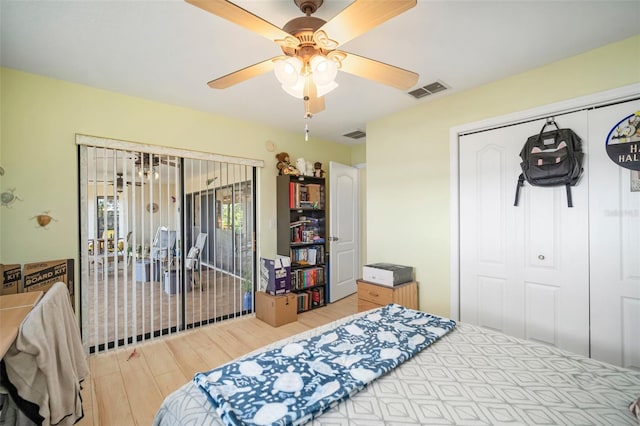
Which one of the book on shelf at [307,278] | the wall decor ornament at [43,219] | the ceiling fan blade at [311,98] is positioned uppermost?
the ceiling fan blade at [311,98]

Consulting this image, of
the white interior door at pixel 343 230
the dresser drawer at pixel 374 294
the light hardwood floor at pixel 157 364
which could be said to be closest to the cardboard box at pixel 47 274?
the light hardwood floor at pixel 157 364

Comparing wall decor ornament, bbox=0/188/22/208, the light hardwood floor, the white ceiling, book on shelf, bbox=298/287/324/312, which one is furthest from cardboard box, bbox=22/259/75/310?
book on shelf, bbox=298/287/324/312

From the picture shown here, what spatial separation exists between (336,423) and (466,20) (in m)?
2.22

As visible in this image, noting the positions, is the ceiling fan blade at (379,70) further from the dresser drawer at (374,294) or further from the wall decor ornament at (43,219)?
the wall decor ornament at (43,219)

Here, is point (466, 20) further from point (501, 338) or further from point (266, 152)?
point (266, 152)

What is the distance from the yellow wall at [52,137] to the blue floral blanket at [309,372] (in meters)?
2.20

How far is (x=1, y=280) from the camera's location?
2066mm

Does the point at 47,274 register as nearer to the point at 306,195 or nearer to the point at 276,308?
the point at 276,308

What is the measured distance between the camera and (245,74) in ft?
5.16

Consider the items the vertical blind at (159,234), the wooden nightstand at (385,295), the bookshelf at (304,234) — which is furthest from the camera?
the bookshelf at (304,234)

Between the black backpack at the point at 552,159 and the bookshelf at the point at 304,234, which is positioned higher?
the black backpack at the point at 552,159

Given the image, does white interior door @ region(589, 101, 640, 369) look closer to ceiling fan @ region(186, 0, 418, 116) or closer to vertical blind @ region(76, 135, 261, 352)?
ceiling fan @ region(186, 0, 418, 116)

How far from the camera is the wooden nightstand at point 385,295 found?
2777 mm

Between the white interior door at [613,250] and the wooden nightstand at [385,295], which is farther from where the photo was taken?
the wooden nightstand at [385,295]
